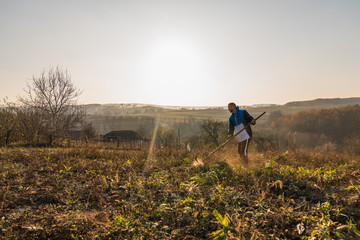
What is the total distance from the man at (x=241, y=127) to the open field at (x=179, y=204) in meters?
0.88

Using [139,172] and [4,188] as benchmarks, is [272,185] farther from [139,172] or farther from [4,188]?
[4,188]

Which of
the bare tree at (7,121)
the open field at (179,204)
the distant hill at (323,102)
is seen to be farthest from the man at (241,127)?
the distant hill at (323,102)

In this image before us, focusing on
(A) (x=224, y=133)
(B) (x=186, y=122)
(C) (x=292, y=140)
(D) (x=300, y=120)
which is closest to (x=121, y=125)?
(B) (x=186, y=122)

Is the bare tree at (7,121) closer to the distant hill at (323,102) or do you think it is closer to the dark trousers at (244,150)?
the dark trousers at (244,150)

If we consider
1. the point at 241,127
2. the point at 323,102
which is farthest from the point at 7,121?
the point at 323,102

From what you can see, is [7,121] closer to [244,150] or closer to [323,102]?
[244,150]

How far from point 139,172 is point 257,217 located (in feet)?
11.9

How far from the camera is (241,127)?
6.85m

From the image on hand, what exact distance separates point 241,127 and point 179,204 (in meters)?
3.88

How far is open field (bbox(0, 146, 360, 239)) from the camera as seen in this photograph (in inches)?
→ 114

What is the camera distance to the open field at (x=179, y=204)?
2.90 metres

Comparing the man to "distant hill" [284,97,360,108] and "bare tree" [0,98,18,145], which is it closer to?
"bare tree" [0,98,18,145]

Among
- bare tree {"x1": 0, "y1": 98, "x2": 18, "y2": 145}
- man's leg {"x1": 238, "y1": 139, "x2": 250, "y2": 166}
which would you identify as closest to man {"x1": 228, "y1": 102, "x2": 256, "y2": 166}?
man's leg {"x1": 238, "y1": 139, "x2": 250, "y2": 166}

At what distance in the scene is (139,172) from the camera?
6.07m
